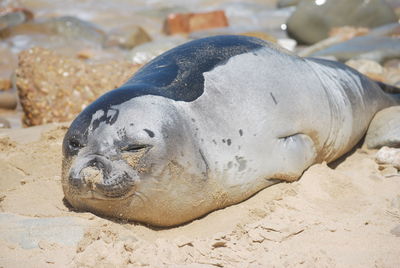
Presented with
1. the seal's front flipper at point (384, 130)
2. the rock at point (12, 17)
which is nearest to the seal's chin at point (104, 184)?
the seal's front flipper at point (384, 130)

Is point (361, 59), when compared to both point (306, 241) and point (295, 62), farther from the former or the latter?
point (306, 241)

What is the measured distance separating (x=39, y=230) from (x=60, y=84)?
288 cm

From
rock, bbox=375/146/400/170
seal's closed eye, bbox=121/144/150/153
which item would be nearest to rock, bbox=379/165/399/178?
rock, bbox=375/146/400/170

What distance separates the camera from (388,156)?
3.61 metres

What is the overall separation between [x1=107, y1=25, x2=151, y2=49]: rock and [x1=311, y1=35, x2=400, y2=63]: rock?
3.89 m

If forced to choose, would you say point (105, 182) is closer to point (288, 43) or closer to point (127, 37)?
point (288, 43)

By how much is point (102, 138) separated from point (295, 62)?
1.45 m

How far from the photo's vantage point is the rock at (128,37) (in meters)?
9.64

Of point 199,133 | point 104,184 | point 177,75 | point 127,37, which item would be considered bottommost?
point 127,37

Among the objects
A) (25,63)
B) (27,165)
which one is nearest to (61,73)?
(25,63)

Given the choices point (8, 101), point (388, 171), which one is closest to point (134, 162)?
point (388, 171)

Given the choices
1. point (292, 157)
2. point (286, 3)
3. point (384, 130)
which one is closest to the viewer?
point (292, 157)

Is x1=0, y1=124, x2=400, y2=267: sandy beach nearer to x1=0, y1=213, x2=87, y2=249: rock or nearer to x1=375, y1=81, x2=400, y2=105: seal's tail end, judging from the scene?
x1=0, y1=213, x2=87, y2=249: rock

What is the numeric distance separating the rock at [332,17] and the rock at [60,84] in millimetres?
4802
